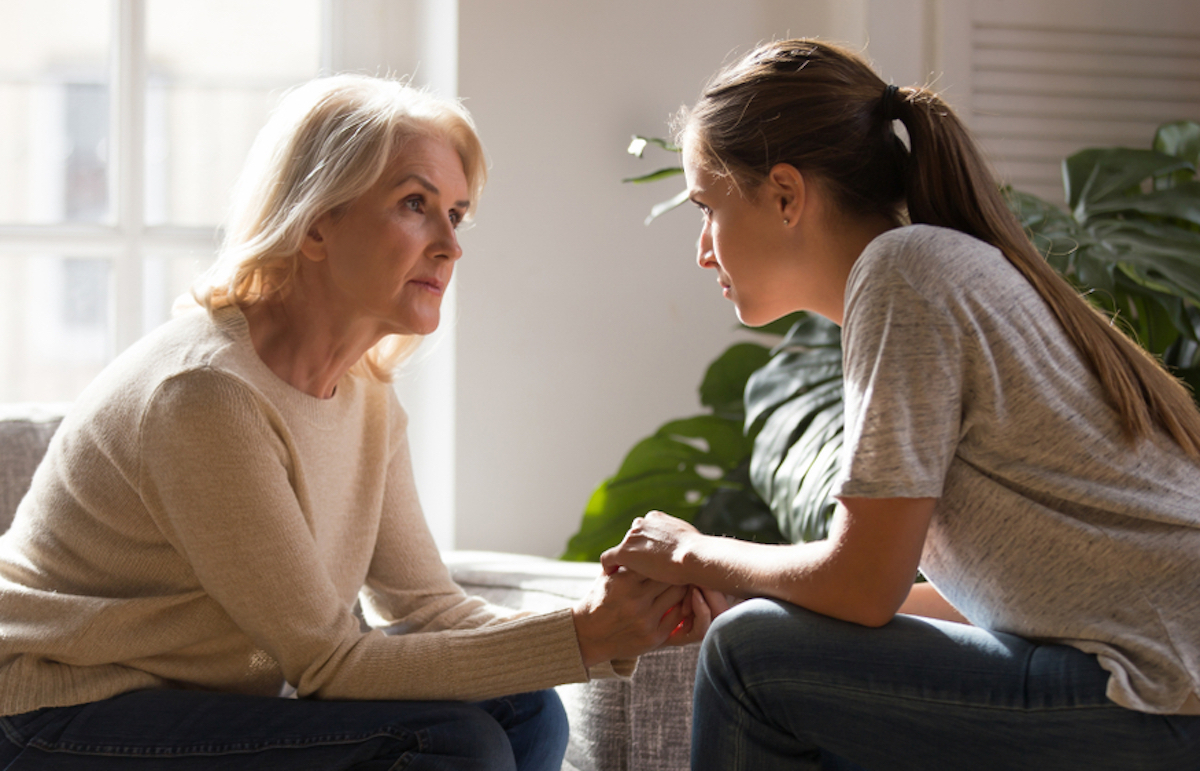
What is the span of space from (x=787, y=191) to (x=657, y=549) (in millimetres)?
412

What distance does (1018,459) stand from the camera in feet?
3.13

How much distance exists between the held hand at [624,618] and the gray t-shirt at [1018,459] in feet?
1.11

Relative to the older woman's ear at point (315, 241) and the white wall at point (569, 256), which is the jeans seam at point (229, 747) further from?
the white wall at point (569, 256)

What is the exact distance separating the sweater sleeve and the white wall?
3.32ft

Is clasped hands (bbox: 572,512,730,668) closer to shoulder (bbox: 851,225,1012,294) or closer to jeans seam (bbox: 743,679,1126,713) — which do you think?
jeans seam (bbox: 743,679,1126,713)

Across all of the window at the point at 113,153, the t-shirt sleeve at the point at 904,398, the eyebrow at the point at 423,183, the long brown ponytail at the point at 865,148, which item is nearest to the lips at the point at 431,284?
the eyebrow at the point at 423,183

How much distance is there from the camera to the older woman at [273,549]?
1092mm

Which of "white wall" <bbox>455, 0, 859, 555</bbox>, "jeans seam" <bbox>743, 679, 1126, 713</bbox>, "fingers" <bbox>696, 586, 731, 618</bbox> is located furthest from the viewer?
"white wall" <bbox>455, 0, 859, 555</bbox>

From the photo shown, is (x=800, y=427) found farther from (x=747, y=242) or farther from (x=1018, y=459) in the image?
(x=1018, y=459)

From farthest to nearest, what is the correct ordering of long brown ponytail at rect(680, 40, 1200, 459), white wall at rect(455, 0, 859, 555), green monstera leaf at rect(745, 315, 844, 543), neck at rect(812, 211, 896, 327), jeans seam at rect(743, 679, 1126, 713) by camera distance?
white wall at rect(455, 0, 859, 555), green monstera leaf at rect(745, 315, 844, 543), neck at rect(812, 211, 896, 327), long brown ponytail at rect(680, 40, 1200, 459), jeans seam at rect(743, 679, 1126, 713)

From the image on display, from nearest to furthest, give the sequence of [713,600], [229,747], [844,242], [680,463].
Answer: [229,747], [844,242], [713,600], [680,463]

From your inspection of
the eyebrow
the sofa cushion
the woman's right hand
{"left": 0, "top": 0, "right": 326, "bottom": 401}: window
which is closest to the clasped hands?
the woman's right hand

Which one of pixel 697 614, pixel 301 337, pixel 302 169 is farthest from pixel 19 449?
pixel 697 614

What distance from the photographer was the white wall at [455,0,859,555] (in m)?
2.17
